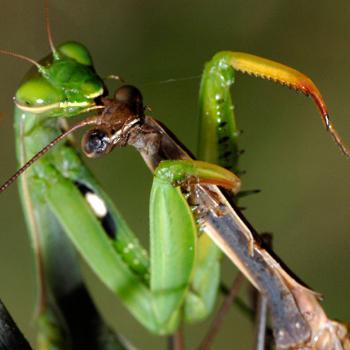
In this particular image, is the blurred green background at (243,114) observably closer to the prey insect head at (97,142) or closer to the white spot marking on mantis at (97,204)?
the white spot marking on mantis at (97,204)

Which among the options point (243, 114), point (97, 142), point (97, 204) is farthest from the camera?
point (243, 114)

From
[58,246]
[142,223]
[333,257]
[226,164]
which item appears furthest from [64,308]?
[333,257]

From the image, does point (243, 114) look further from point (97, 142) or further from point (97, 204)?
point (97, 142)

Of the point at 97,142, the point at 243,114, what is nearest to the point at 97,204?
the point at 97,142

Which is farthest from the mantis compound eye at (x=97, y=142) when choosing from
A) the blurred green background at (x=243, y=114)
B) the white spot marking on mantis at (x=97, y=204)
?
the blurred green background at (x=243, y=114)

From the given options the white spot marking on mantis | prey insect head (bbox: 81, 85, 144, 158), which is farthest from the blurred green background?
prey insect head (bbox: 81, 85, 144, 158)

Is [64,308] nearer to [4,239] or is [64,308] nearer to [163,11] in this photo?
[4,239]
